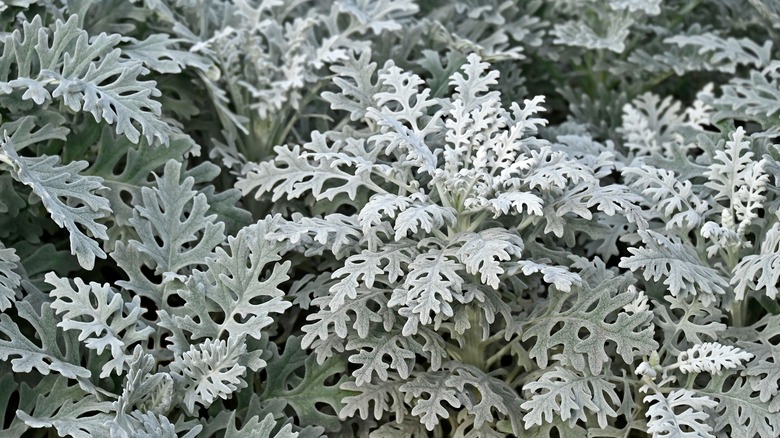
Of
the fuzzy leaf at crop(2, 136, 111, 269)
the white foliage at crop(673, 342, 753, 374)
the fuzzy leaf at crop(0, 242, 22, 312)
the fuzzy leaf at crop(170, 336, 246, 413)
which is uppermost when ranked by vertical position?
the fuzzy leaf at crop(2, 136, 111, 269)

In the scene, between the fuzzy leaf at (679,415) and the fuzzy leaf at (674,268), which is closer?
the fuzzy leaf at (679,415)

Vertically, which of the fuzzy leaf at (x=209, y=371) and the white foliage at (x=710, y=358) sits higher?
the white foliage at (x=710, y=358)

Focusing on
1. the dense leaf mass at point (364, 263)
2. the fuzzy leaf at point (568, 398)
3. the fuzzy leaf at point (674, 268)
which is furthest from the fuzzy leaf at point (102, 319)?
the fuzzy leaf at point (674, 268)

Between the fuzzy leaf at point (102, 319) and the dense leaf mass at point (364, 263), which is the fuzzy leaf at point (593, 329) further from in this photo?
the fuzzy leaf at point (102, 319)

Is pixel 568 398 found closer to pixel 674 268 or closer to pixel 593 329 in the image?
pixel 593 329

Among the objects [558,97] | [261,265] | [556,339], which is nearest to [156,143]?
[261,265]

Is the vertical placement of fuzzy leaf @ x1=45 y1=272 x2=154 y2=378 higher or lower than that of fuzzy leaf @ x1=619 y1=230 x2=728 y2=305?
lower

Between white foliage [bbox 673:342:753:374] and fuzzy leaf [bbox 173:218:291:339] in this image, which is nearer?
white foliage [bbox 673:342:753:374]

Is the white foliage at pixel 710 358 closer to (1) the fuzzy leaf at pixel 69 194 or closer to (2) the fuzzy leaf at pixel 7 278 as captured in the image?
(1) the fuzzy leaf at pixel 69 194

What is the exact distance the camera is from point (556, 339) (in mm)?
1617

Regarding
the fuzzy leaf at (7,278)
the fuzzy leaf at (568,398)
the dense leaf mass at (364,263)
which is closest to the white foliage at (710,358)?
the dense leaf mass at (364,263)

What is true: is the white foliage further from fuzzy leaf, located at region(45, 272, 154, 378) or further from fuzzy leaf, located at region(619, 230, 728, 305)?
fuzzy leaf, located at region(45, 272, 154, 378)

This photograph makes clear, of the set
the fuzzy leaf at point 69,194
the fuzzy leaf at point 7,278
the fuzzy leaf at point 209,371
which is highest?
the fuzzy leaf at point 69,194

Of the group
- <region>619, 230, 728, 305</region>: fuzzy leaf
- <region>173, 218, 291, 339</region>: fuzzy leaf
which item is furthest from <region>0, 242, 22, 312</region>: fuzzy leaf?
<region>619, 230, 728, 305</region>: fuzzy leaf
